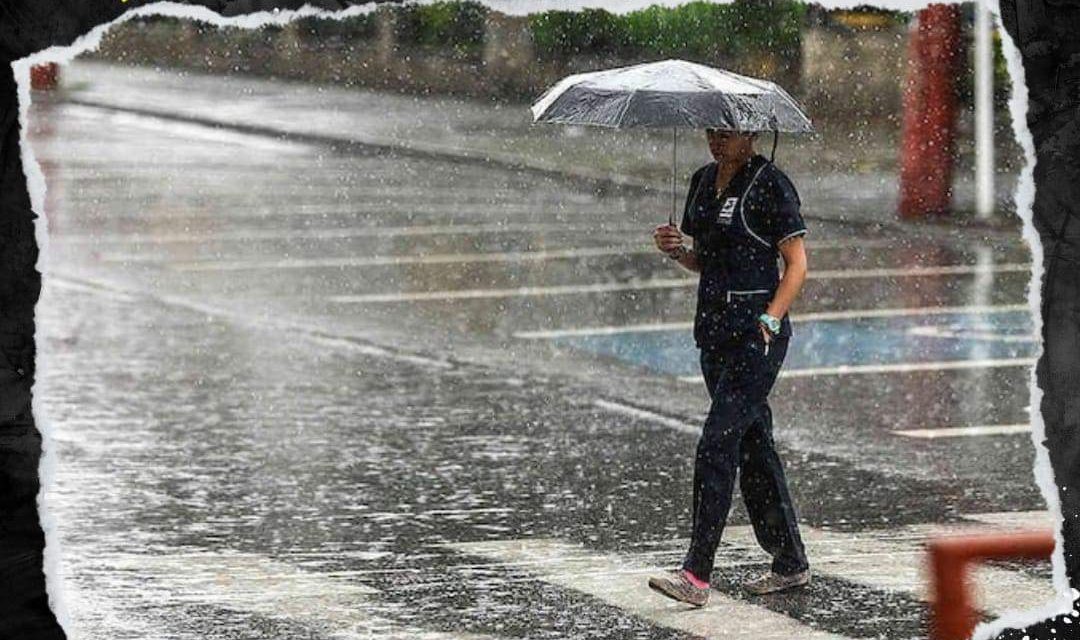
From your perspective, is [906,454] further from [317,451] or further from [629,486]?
[317,451]

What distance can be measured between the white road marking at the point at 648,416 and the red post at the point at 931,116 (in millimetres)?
9050

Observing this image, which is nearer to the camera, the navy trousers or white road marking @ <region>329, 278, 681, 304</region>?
the navy trousers

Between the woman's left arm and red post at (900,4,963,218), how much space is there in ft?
43.1

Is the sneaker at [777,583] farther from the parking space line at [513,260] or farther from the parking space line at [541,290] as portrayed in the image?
the parking space line at [513,260]

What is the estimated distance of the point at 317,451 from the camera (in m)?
10.6

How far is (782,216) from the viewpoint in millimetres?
7297

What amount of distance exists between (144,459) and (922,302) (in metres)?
6.97

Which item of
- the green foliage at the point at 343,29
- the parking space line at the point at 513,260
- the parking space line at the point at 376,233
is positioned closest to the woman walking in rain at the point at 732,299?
the parking space line at the point at 513,260

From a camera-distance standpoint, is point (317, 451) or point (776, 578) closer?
point (776, 578)

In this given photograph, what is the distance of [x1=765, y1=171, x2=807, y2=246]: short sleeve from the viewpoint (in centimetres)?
730

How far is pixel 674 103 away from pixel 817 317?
8.06m

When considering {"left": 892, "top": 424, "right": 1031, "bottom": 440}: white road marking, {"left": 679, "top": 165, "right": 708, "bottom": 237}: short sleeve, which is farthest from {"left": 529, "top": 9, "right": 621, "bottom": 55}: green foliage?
{"left": 679, "top": 165, "right": 708, "bottom": 237}: short sleeve

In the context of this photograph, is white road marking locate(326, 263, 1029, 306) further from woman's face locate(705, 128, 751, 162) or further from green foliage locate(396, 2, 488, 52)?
green foliage locate(396, 2, 488, 52)

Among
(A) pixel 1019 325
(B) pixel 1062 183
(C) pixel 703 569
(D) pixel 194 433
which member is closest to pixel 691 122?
(C) pixel 703 569
